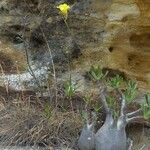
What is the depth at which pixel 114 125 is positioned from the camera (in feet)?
8.19

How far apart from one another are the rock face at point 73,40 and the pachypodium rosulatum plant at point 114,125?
190 millimetres

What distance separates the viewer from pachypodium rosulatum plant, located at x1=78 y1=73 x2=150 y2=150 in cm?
248

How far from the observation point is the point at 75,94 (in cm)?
279

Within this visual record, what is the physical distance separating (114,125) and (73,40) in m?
0.58

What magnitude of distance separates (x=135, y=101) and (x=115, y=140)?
1.13 feet

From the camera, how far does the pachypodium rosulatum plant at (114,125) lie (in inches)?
97.6

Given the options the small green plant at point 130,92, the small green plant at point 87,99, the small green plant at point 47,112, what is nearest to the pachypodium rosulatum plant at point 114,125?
the small green plant at point 130,92

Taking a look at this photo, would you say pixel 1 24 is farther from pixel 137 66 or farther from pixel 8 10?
pixel 137 66

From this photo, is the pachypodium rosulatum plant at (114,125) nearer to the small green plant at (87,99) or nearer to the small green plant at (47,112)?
the small green plant at (87,99)

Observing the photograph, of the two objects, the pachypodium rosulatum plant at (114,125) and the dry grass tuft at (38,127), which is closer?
the pachypodium rosulatum plant at (114,125)

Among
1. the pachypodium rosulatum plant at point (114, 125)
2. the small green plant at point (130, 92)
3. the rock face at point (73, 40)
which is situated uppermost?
the rock face at point (73, 40)

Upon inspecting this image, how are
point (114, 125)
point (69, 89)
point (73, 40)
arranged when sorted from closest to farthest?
point (114, 125) → point (69, 89) → point (73, 40)

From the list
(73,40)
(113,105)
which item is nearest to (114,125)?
(113,105)

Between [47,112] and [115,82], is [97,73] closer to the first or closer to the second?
[115,82]
